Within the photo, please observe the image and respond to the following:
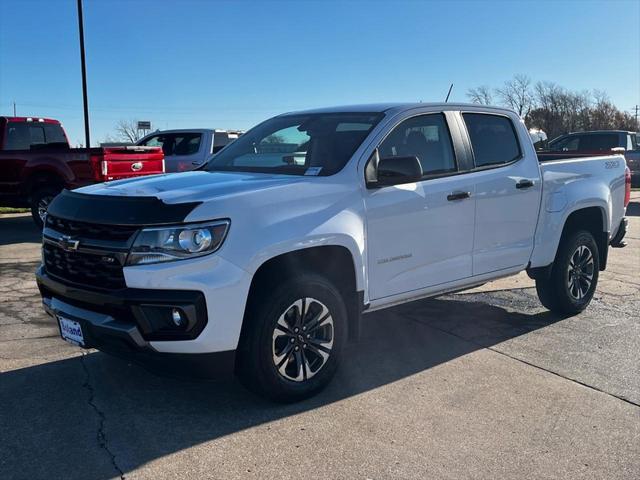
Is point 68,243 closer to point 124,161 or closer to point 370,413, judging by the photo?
point 370,413

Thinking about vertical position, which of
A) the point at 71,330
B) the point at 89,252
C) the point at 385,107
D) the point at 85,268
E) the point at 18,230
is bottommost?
the point at 18,230

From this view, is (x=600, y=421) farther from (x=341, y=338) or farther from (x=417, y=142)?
(x=417, y=142)

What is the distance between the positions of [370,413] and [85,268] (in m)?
1.90

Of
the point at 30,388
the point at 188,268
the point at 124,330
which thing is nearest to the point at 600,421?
the point at 188,268

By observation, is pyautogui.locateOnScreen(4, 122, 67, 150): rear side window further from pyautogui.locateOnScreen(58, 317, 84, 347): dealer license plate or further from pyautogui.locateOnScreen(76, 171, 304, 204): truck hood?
pyautogui.locateOnScreen(58, 317, 84, 347): dealer license plate

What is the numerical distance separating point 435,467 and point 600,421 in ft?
4.07

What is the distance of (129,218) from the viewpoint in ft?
11.5

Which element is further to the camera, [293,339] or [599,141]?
[599,141]

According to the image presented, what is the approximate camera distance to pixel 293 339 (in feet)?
12.7

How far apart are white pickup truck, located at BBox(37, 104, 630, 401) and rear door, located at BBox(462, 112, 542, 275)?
2 cm

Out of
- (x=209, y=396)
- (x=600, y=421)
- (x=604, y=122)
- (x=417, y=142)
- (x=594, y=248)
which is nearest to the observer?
(x=600, y=421)

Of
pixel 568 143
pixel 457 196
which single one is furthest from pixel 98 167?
pixel 568 143

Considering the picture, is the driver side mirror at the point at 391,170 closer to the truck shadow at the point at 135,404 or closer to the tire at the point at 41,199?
the truck shadow at the point at 135,404

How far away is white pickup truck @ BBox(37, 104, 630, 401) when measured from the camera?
346cm
